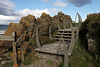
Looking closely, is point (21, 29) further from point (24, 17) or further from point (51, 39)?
point (51, 39)

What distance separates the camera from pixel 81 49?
4473 millimetres

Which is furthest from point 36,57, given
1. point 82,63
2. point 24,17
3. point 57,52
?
point 24,17

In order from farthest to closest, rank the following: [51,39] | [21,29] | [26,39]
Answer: [26,39] < [21,29] < [51,39]

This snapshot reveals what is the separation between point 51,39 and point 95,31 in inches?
126

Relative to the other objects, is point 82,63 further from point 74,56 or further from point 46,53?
point 46,53

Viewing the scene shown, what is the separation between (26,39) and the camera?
7152 millimetres

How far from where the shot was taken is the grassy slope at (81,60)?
3.46 m

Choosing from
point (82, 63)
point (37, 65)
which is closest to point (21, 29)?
point (37, 65)

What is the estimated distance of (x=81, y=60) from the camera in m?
3.68

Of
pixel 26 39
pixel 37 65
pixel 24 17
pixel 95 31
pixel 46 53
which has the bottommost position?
pixel 37 65

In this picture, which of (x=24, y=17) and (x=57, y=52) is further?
(x=24, y=17)

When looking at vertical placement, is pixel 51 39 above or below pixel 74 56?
above

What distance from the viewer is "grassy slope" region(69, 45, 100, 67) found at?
11.3 ft

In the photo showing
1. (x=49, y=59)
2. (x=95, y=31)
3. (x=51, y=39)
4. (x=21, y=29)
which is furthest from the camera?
(x=21, y=29)
